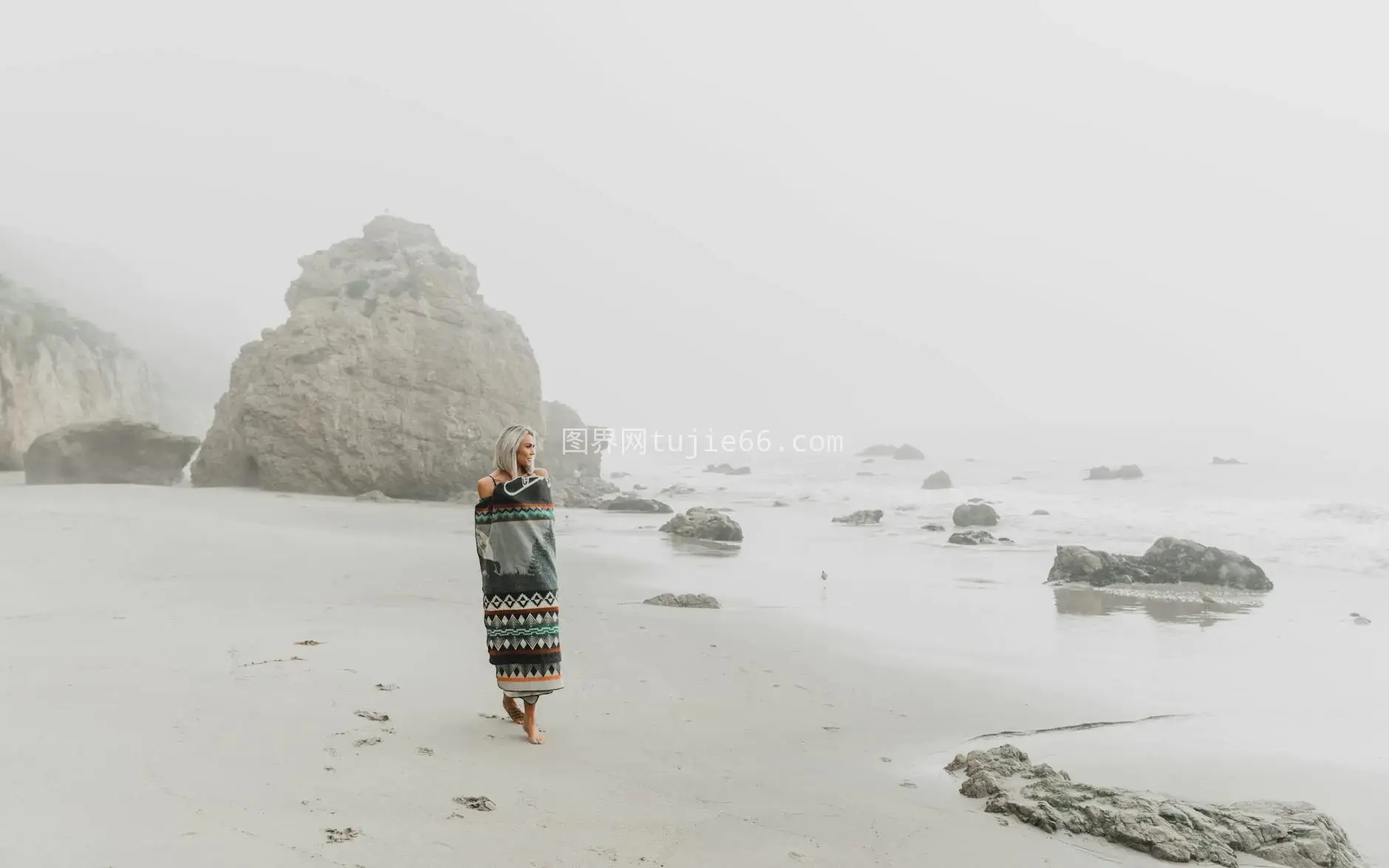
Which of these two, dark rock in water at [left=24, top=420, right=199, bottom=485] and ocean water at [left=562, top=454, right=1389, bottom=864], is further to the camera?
dark rock in water at [left=24, top=420, right=199, bottom=485]

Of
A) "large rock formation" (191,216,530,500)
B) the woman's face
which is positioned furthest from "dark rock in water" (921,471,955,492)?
the woman's face

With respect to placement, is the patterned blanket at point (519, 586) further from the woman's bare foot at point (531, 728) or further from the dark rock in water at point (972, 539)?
the dark rock in water at point (972, 539)

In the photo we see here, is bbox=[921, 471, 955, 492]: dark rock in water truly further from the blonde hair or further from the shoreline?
the blonde hair

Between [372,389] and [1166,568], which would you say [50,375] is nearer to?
[372,389]

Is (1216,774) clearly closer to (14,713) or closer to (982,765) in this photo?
(982,765)

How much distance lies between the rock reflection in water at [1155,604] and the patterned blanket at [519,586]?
7.94 meters

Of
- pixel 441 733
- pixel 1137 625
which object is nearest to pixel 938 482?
pixel 1137 625

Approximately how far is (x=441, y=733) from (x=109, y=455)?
20.7 m

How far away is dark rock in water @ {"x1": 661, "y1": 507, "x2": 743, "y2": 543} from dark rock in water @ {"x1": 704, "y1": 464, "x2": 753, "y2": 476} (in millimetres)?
30157

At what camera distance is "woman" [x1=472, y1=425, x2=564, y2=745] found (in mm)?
5098

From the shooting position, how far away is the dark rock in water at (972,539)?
60.0ft

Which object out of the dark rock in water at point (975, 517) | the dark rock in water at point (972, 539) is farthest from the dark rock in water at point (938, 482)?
the dark rock in water at point (972, 539)

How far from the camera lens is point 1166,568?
1352 centimetres

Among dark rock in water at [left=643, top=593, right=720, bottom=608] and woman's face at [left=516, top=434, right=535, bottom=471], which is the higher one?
woman's face at [left=516, top=434, right=535, bottom=471]
